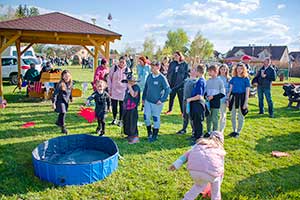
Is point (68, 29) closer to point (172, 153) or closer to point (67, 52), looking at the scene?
point (172, 153)

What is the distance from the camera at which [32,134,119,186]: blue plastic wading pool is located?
152 inches

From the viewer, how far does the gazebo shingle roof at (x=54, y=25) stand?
1050 centimetres

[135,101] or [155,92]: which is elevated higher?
[155,92]

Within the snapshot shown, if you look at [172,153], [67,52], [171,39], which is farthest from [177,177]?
[67,52]

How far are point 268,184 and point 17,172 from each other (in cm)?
416

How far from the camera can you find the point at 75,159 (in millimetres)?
4875

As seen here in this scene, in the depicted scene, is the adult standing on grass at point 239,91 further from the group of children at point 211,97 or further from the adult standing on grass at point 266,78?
the adult standing on grass at point 266,78

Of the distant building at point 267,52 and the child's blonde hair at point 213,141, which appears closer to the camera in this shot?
the child's blonde hair at point 213,141

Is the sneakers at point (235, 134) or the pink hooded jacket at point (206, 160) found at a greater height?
the pink hooded jacket at point (206, 160)

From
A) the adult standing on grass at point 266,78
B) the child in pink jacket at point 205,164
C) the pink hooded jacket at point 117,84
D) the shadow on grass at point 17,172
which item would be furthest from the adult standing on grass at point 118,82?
the adult standing on grass at point 266,78

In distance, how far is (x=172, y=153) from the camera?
546cm

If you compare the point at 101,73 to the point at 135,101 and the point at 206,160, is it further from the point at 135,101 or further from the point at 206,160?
the point at 206,160

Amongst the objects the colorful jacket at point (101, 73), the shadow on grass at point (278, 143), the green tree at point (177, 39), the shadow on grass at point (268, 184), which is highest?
the green tree at point (177, 39)

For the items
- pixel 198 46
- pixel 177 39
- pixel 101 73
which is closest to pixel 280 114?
pixel 101 73
